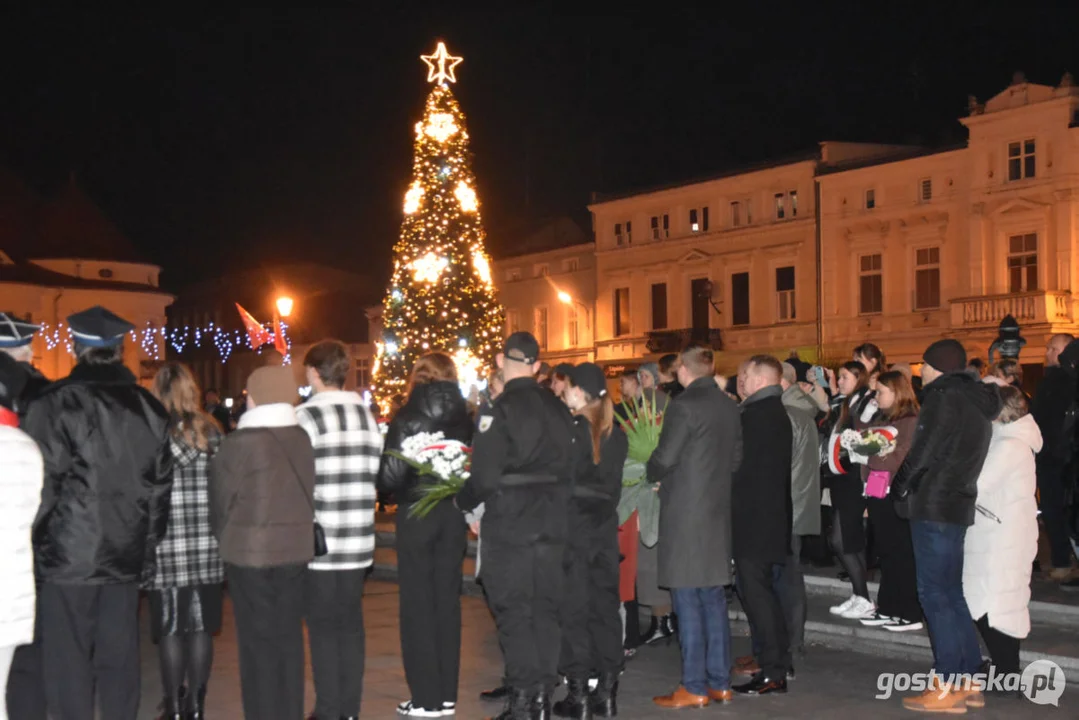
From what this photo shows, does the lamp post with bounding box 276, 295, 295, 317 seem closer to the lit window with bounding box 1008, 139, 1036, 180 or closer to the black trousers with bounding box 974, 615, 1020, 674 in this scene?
the black trousers with bounding box 974, 615, 1020, 674

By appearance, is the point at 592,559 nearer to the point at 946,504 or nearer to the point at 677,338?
the point at 946,504

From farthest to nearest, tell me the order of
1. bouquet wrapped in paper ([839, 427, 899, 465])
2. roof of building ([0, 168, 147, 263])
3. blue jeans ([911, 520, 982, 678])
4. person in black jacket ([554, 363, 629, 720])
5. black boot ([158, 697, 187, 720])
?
roof of building ([0, 168, 147, 263]) → bouquet wrapped in paper ([839, 427, 899, 465]) → blue jeans ([911, 520, 982, 678]) → person in black jacket ([554, 363, 629, 720]) → black boot ([158, 697, 187, 720])

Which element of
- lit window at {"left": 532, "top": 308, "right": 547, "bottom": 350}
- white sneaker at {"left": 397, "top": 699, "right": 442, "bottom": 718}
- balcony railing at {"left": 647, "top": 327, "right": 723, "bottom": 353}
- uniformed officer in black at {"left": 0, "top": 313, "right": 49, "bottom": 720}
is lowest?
white sneaker at {"left": 397, "top": 699, "right": 442, "bottom": 718}

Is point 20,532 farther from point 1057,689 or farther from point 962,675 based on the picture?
point 1057,689

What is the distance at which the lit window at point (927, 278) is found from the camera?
41250 mm

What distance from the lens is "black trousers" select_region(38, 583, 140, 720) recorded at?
21.7ft

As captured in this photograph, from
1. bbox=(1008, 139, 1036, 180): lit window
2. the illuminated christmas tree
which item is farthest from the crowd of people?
bbox=(1008, 139, 1036, 180): lit window

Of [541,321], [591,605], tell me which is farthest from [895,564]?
[541,321]

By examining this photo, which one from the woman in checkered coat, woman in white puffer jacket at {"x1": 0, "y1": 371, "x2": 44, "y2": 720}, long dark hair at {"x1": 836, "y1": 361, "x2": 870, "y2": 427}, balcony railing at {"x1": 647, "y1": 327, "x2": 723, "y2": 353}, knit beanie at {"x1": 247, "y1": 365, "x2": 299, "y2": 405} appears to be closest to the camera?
woman in white puffer jacket at {"x1": 0, "y1": 371, "x2": 44, "y2": 720}

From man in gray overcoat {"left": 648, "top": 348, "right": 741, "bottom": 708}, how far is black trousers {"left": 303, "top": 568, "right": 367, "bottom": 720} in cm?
194

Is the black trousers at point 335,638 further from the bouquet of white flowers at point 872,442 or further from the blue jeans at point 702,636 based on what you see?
the bouquet of white flowers at point 872,442

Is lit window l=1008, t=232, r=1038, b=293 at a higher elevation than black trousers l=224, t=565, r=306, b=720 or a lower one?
higher

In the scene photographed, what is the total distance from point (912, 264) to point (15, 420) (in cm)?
3893

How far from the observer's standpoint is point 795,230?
148ft
